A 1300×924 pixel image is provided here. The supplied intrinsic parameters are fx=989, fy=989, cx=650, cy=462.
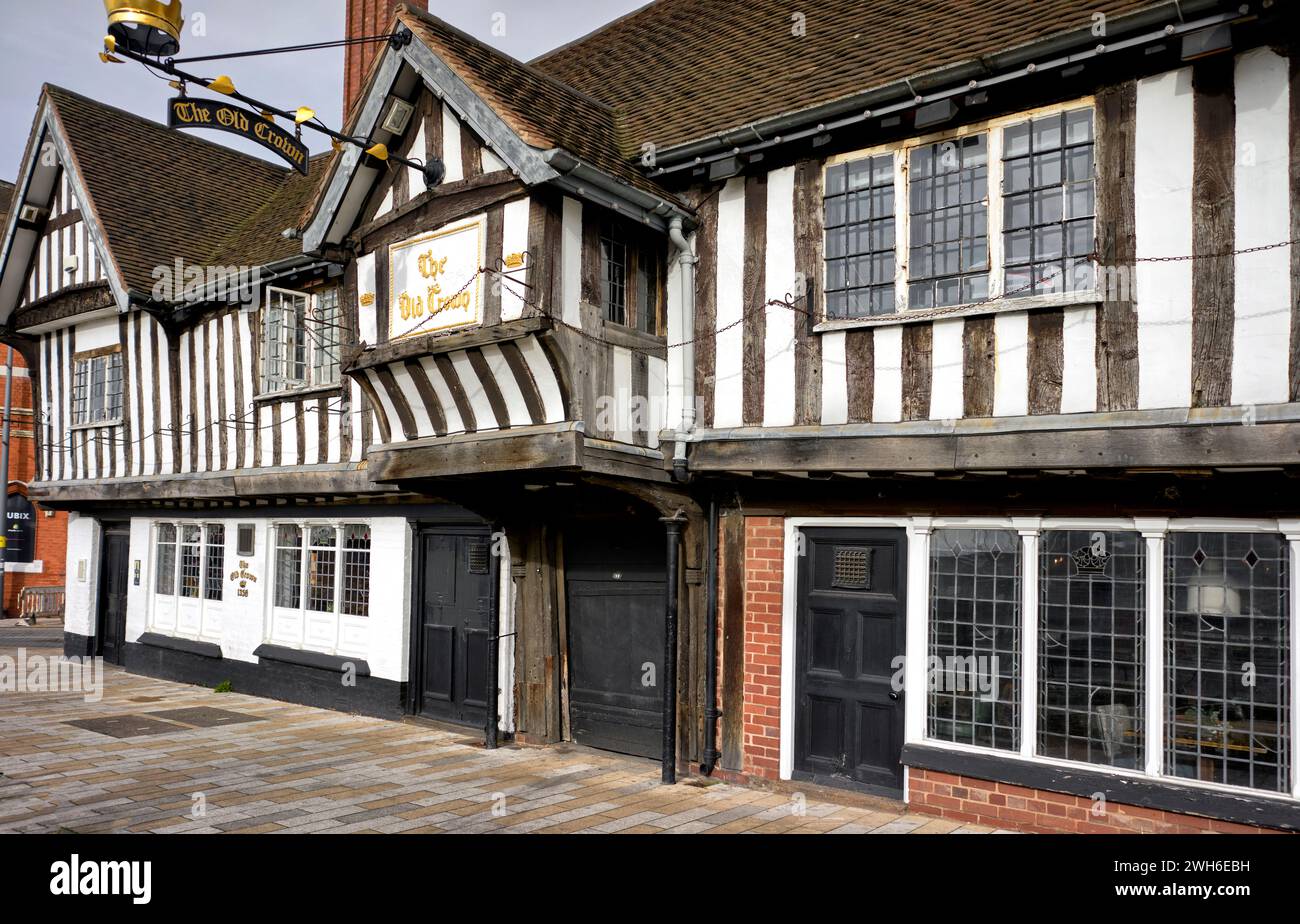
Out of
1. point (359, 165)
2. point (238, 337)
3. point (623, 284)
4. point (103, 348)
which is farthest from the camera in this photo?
point (103, 348)

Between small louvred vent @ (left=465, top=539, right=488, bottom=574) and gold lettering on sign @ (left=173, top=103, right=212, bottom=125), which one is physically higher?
gold lettering on sign @ (left=173, top=103, right=212, bottom=125)

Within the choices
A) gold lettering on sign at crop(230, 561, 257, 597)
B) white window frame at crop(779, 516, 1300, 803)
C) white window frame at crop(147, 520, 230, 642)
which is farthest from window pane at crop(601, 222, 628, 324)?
white window frame at crop(147, 520, 230, 642)

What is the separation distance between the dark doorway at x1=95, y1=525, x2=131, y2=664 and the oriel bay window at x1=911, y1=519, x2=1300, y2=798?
14766 mm

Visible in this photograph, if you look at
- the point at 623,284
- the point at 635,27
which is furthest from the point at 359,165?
the point at 635,27

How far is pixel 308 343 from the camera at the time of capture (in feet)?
42.5

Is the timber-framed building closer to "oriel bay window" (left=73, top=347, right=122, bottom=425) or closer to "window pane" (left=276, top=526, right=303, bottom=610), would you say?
"window pane" (left=276, top=526, right=303, bottom=610)

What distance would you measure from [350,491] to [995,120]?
8.19m

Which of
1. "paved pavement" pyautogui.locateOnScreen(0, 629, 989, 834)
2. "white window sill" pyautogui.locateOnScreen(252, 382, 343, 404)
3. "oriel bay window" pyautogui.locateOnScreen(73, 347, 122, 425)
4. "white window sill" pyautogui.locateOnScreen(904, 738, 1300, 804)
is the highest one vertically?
"oriel bay window" pyautogui.locateOnScreen(73, 347, 122, 425)

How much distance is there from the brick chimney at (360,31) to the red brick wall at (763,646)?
10503 mm

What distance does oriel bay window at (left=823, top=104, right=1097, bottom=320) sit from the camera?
22.6ft

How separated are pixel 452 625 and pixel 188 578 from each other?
6421mm

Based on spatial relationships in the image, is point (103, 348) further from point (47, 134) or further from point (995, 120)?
point (995, 120)

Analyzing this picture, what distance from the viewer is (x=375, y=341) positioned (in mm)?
9336

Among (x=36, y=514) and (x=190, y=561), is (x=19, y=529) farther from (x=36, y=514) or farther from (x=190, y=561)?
(x=190, y=561)
